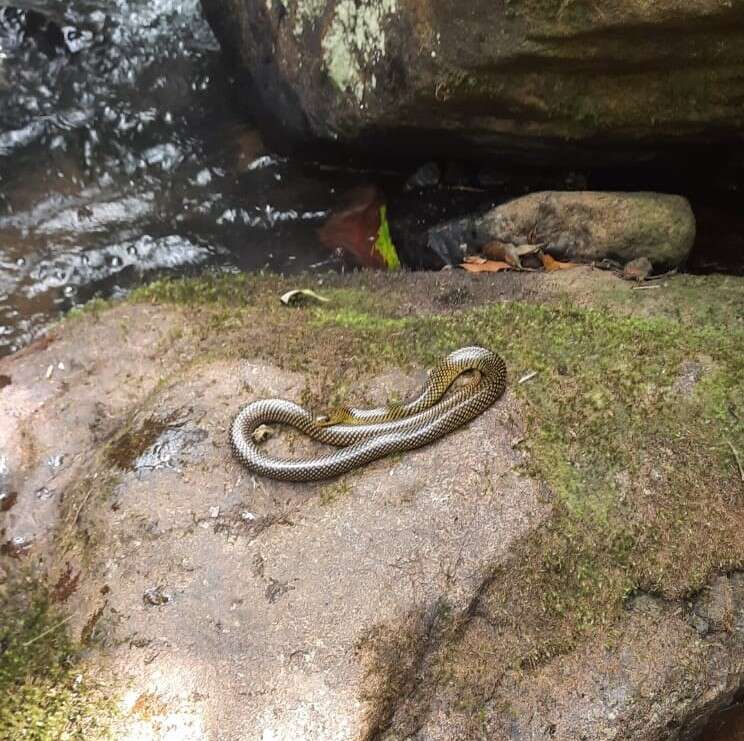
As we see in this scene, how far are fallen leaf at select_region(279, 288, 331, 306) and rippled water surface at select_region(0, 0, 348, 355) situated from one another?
1423 millimetres

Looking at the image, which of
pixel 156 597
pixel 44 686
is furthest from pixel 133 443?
pixel 44 686

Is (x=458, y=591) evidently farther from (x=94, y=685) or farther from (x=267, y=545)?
(x=94, y=685)

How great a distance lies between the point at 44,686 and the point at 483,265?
4031 millimetres

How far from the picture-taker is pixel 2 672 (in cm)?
324

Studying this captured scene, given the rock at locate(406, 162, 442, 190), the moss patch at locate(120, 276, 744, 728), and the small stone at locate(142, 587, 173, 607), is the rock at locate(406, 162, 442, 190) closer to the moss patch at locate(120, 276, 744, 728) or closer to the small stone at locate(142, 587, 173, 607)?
the moss patch at locate(120, 276, 744, 728)

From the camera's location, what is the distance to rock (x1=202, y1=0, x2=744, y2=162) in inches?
175

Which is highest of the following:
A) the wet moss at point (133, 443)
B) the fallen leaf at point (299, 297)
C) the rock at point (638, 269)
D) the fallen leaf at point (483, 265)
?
the wet moss at point (133, 443)

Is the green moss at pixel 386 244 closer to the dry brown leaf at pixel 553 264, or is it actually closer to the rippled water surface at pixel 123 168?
the rippled water surface at pixel 123 168

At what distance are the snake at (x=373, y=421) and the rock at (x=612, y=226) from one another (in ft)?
5.88

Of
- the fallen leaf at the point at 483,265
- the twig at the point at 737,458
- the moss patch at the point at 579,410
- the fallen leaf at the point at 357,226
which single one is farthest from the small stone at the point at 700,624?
the fallen leaf at the point at 357,226

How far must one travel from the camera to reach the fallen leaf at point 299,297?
5181mm

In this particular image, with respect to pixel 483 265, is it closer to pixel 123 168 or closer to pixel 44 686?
pixel 123 168

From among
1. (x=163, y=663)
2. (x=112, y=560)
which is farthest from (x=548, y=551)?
(x=112, y=560)

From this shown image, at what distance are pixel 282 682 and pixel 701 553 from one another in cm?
200
